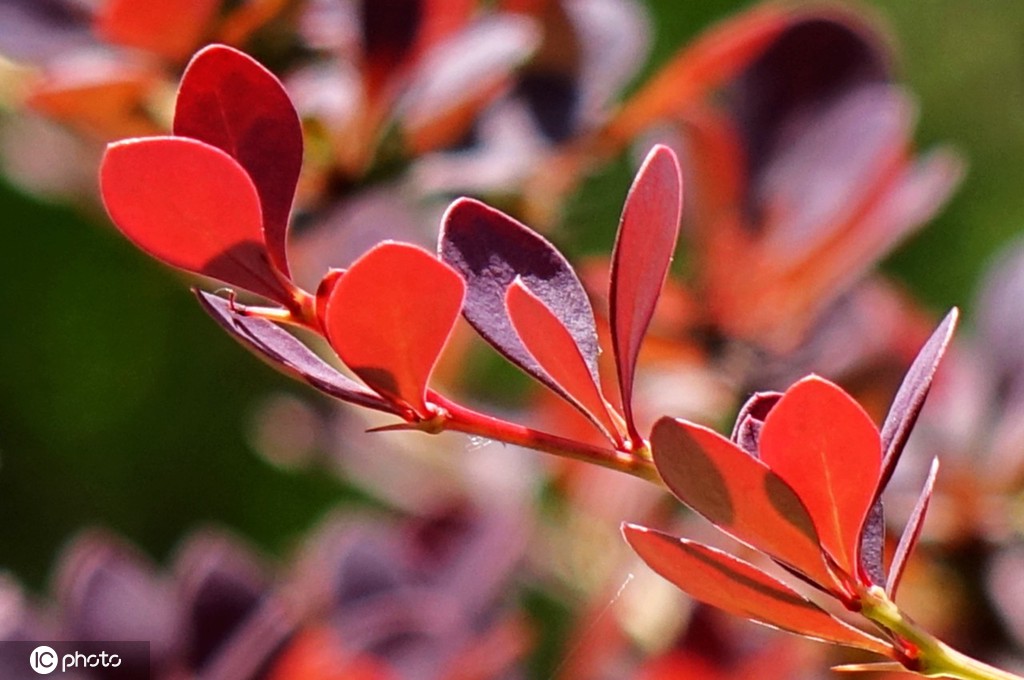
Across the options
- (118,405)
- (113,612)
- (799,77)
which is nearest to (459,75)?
(799,77)

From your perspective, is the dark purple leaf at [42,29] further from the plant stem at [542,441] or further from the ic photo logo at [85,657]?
the plant stem at [542,441]

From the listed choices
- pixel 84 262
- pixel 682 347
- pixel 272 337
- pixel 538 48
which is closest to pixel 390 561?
pixel 682 347

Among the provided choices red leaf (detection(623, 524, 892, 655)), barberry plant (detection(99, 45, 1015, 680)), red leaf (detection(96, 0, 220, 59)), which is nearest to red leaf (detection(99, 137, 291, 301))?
barberry plant (detection(99, 45, 1015, 680))

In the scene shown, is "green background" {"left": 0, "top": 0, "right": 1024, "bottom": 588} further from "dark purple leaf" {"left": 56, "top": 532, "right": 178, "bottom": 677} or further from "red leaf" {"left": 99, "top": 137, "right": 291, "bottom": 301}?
"red leaf" {"left": 99, "top": 137, "right": 291, "bottom": 301}

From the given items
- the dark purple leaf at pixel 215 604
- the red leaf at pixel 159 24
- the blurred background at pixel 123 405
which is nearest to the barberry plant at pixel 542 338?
the red leaf at pixel 159 24

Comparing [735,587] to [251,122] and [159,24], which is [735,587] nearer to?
[251,122]

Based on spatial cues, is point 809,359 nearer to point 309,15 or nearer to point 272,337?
point 309,15
